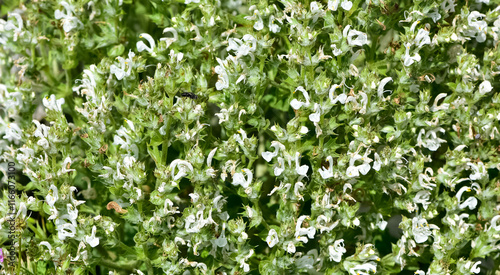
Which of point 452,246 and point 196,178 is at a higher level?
point 196,178

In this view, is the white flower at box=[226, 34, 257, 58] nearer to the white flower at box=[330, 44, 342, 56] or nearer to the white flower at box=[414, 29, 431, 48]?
the white flower at box=[330, 44, 342, 56]

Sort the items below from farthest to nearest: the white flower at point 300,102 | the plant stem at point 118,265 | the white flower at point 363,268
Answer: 1. the plant stem at point 118,265
2. the white flower at point 363,268
3. the white flower at point 300,102

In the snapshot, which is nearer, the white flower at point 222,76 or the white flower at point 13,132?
the white flower at point 222,76

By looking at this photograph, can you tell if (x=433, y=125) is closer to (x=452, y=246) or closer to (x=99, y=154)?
(x=452, y=246)

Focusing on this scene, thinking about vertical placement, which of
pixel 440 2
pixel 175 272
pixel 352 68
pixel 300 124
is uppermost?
pixel 440 2

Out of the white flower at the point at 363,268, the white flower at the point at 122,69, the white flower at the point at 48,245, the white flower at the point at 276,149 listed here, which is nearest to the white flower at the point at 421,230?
the white flower at the point at 363,268

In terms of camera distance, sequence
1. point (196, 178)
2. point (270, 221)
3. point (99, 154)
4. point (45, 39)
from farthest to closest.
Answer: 1. point (45, 39)
2. point (270, 221)
3. point (99, 154)
4. point (196, 178)

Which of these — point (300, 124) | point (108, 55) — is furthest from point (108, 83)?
point (300, 124)

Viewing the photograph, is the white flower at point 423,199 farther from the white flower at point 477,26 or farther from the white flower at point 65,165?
the white flower at point 65,165

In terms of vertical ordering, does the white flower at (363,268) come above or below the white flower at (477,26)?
below
